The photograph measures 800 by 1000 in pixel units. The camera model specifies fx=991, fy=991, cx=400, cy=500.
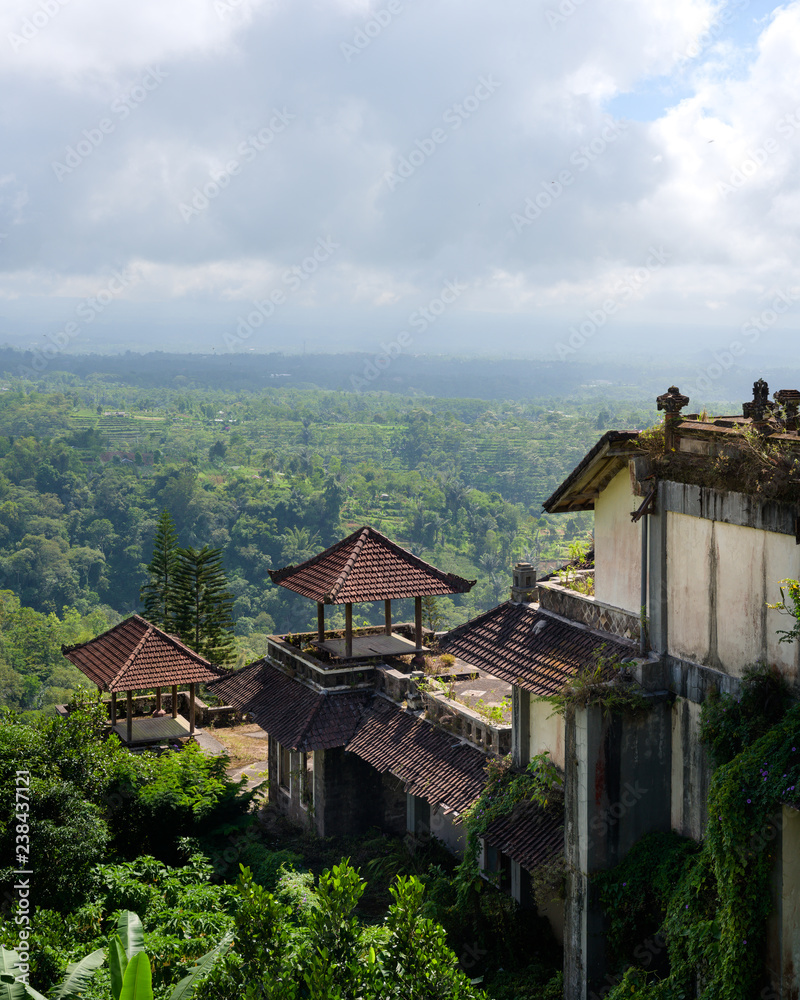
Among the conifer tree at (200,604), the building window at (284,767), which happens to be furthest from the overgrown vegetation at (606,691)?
the conifer tree at (200,604)

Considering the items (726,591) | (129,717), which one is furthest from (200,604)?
(726,591)

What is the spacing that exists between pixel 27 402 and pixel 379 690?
145m

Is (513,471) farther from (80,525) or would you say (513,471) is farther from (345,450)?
(80,525)

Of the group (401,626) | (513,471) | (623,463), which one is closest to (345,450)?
(513,471)

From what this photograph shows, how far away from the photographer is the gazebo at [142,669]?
20.0 m

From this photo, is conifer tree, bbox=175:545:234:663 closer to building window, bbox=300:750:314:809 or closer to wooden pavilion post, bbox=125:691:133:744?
wooden pavilion post, bbox=125:691:133:744

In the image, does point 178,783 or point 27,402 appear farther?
point 27,402

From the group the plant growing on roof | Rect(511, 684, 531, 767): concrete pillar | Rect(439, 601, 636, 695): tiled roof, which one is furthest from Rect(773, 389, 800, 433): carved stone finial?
Rect(511, 684, 531, 767): concrete pillar

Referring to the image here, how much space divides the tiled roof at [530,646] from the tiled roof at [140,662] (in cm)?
756

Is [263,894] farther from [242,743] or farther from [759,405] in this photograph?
[242,743]

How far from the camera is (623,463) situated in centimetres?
1278

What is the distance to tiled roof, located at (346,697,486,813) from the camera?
1506 centimetres

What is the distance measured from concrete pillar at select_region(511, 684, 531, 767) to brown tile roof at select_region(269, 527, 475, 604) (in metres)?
4.62

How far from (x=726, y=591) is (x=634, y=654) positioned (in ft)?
5.06
